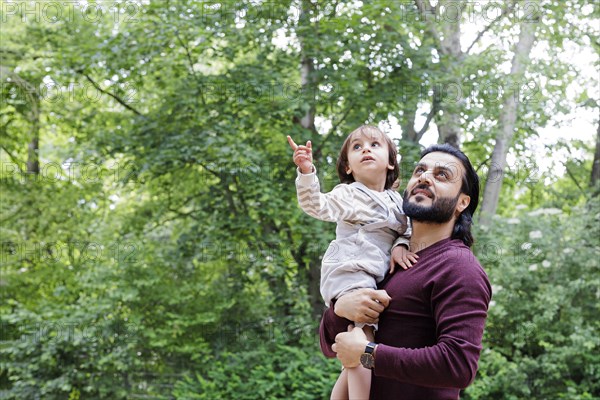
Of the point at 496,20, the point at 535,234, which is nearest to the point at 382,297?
the point at 535,234

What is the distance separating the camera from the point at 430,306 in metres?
1.98

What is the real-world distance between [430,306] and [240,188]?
5.69m

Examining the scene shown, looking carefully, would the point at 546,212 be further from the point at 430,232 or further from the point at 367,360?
the point at 367,360

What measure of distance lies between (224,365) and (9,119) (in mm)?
4515

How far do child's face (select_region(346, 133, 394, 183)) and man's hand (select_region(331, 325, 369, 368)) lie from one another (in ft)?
1.84

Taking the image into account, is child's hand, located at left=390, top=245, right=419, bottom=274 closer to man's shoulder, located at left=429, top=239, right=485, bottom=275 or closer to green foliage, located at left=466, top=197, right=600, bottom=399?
man's shoulder, located at left=429, top=239, right=485, bottom=275

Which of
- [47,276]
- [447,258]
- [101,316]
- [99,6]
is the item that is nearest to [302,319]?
[101,316]

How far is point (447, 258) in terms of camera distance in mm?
1979

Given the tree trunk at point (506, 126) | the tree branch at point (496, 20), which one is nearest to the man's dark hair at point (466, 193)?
the tree trunk at point (506, 126)

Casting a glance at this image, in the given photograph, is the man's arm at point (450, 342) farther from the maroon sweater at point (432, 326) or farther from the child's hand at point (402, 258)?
the child's hand at point (402, 258)

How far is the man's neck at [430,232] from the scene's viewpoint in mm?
2107

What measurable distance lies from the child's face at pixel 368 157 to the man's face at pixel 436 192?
27cm

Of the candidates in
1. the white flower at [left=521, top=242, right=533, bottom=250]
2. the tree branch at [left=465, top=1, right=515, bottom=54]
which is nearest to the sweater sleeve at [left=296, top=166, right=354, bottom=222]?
the white flower at [left=521, top=242, right=533, bottom=250]

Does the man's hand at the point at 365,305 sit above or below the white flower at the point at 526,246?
below
